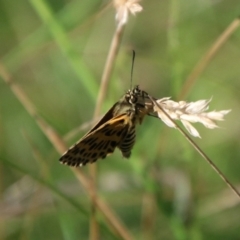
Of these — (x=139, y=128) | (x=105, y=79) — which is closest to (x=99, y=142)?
(x=105, y=79)

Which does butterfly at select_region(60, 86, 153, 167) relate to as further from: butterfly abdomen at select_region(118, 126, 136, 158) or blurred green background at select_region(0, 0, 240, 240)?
blurred green background at select_region(0, 0, 240, 240)

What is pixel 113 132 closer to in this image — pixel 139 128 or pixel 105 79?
pixel 105 79

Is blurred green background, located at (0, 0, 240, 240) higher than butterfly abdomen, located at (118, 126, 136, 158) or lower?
higher

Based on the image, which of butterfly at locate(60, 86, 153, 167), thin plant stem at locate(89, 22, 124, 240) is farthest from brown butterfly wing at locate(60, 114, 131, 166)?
thin plant stem at locate(89, 22, 124, 240)

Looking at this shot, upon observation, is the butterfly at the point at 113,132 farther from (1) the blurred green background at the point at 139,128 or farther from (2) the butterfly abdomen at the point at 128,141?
(1) the blurred green background at the point at 139,128

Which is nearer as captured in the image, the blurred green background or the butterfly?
the butterfly

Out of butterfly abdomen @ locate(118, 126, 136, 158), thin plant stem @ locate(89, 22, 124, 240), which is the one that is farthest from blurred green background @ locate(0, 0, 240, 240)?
butterfly abdomen @ locate(118, 126, 136, 158)

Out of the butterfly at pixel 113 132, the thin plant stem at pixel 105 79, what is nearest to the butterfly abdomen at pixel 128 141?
the butterfly at pixel 113 132

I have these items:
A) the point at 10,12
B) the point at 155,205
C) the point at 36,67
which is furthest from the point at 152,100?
the point at 10,12

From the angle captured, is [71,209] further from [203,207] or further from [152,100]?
[152,100]
